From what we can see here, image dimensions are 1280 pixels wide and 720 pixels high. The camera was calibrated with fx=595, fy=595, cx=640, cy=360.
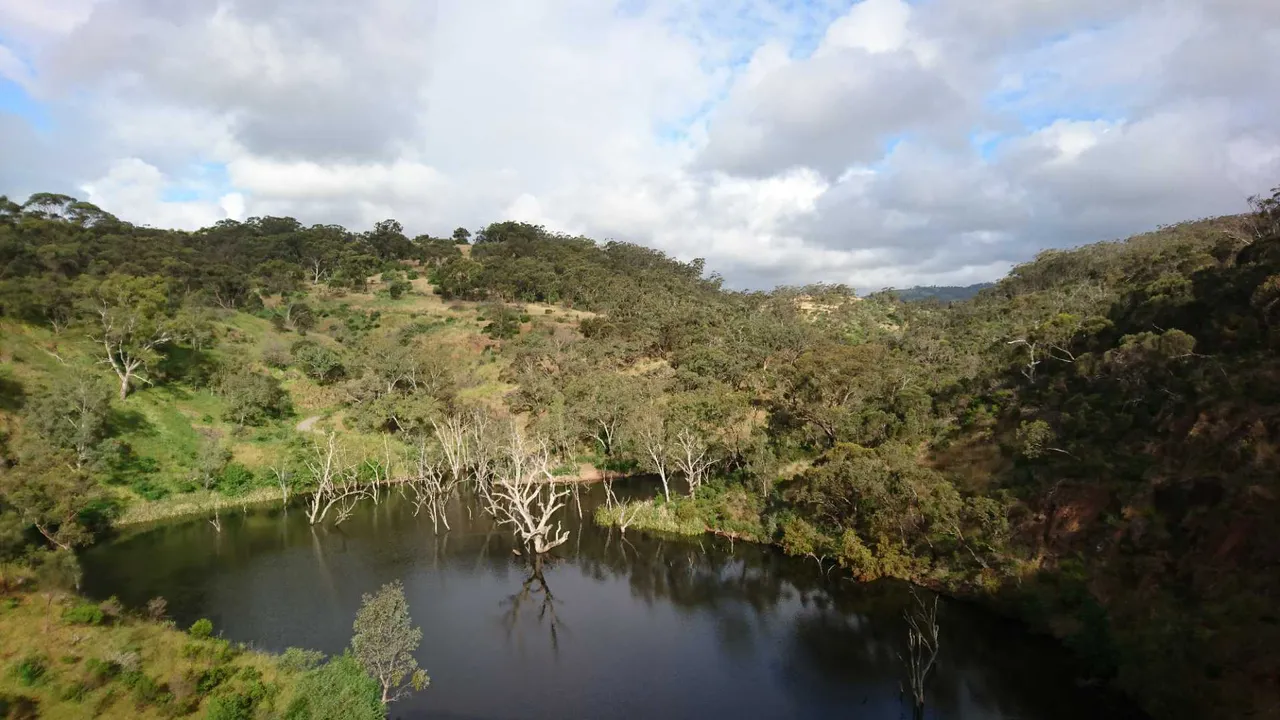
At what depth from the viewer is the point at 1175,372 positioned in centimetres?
3353

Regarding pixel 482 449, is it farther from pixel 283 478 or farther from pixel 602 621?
pixel 602 621

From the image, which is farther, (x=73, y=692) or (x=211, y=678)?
(x=211, y=678)

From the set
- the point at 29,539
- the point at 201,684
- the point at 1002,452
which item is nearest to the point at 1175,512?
the point at 1002,452

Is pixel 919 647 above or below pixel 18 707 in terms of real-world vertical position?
below

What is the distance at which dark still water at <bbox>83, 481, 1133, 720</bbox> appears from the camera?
82.3 ft

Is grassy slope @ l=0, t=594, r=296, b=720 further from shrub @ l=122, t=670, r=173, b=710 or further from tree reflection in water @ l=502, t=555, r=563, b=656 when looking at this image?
tree reflection in water @ l=502, t=555, r=563, b=656

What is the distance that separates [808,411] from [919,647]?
27051 mm

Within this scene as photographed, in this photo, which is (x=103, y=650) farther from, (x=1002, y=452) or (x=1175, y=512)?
(x=1002, y=452)

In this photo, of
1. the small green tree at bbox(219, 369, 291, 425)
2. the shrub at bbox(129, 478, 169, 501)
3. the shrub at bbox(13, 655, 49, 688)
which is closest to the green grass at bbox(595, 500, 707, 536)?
the shrub at bbox(13, 655, 49, 688)

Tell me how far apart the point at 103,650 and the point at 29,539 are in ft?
55.4

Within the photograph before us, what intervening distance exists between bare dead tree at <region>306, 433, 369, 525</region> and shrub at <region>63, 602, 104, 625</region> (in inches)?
879

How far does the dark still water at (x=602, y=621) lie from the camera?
2508cm

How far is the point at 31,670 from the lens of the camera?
21250mm

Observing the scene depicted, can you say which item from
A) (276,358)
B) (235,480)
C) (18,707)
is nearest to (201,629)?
(18,707)
